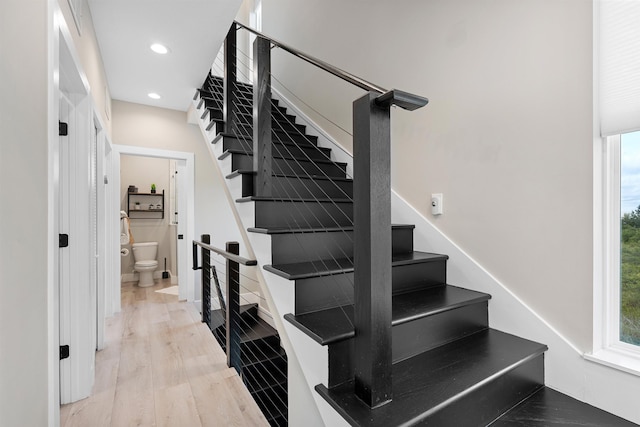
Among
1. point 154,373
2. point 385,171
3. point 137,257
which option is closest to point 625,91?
point 385,171

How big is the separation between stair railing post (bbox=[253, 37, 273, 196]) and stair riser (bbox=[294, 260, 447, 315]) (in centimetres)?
71

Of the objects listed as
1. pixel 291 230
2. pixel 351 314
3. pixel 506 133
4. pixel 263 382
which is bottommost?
pixel 263 382

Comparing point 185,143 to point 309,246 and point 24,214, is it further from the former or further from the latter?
point 24,214

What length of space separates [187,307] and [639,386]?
4.05m

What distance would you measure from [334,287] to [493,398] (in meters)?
0.78

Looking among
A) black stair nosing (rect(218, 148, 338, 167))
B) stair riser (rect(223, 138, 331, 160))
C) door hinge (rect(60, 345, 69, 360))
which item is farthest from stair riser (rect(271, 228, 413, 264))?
door hinge (rect(60, 345, 69, 360))

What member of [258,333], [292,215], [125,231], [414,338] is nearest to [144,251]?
[125,231]

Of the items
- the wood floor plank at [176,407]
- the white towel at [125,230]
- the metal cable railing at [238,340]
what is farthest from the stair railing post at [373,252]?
the white towel at [125,230]

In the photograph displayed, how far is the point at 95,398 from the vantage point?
78.7 inches

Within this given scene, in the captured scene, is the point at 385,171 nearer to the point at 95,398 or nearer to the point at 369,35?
the point at 369,35

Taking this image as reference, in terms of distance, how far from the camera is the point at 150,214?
5.97 meters

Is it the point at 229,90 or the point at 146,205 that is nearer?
the point at 229,90

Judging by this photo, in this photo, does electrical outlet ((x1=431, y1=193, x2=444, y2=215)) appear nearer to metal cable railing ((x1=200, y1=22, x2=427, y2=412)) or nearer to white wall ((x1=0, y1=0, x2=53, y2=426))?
metal cable railing ((x1=200, y1=22, x2=427, y2=412))

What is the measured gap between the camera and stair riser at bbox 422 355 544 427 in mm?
1100
